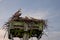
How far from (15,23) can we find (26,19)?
0.50 metres

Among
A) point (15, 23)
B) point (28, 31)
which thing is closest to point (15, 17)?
point (15, 23)

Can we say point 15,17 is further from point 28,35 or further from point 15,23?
point 28,35

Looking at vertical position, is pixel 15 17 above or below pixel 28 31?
above

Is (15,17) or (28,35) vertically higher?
(15,17)

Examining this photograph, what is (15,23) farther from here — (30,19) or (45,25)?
(45,25)

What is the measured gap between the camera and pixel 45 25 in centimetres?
840

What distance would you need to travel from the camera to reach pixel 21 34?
8.45m

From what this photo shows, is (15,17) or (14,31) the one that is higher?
(15,17)

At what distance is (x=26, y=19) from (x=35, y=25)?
1.55 ft

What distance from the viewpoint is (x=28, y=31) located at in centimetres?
826

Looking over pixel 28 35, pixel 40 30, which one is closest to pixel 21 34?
pixel 28 35

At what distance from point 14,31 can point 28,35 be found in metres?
0.65

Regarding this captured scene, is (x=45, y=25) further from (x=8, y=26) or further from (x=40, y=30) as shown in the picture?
→ (x=8, y=26)

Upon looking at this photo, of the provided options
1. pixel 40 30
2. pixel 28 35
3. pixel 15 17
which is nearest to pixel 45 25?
pixel 40 30
